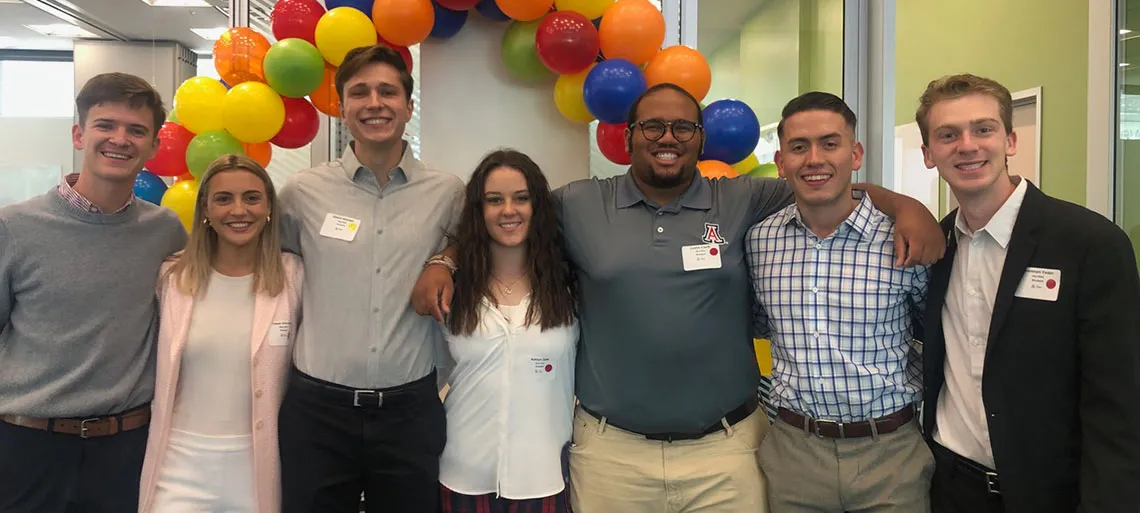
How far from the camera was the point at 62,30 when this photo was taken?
670 centimetres

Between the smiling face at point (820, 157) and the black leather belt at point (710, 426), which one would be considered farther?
the black leather belt at point (710, 426)

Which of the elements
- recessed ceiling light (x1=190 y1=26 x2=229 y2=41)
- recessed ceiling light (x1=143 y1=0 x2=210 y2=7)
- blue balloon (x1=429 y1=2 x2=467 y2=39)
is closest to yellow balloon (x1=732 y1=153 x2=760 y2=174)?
blue balloon (x1=429 y1=2 x2=467 y2=39)

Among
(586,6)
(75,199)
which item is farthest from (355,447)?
(586,6)

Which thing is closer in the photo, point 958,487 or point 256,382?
point 958,487

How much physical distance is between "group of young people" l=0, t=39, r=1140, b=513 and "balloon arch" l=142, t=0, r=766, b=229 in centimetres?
71

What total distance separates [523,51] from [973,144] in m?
1.93

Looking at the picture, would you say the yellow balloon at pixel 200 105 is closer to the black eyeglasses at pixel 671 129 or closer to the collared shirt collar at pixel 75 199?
the collared shirt collar at pixel 75 199

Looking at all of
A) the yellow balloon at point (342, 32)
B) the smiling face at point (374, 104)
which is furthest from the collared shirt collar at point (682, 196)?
the yellow balloon at point (342, 32)

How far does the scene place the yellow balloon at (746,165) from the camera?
3.00m

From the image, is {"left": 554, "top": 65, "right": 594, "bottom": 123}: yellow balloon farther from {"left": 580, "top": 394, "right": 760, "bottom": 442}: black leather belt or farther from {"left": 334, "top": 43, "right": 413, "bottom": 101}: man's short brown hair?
{"left": 580, "top": 394, "right": 760, "bottom": 442}: black leather belt

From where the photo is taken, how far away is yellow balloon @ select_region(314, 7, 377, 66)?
2.72 metres

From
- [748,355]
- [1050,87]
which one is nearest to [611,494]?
[748,355]

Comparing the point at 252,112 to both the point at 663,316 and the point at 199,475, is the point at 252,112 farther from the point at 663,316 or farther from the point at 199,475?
the point at 663,316

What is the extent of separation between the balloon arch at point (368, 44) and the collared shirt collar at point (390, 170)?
0.67 meters
